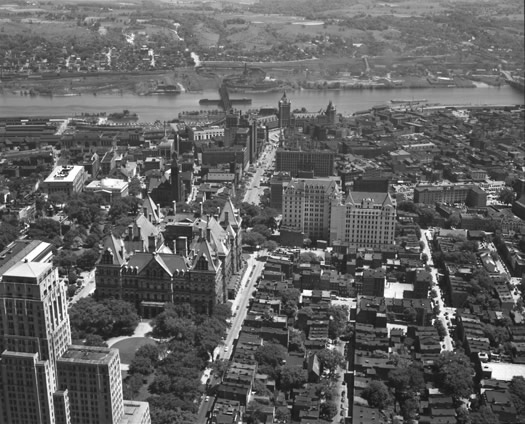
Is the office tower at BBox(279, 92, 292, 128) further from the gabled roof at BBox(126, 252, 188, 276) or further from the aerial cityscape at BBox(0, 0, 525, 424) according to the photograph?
the gabled roof at BBox(126, 252, 188, 276)

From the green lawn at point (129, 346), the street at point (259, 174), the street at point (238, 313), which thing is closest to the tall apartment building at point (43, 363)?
the street at point (238, 313)

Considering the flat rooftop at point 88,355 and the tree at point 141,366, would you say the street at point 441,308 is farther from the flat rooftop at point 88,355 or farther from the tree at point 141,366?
the flat rooftop at point 88,355

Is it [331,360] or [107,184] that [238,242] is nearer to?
[331,360]

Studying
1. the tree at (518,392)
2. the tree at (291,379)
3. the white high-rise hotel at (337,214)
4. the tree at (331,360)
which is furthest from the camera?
the white high-rise hotel at (337,214)

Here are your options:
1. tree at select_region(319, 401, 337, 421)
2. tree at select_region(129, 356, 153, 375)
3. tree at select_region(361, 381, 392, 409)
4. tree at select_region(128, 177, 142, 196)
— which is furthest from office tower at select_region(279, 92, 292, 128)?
tree at select_region(319, 401, 337, 421)

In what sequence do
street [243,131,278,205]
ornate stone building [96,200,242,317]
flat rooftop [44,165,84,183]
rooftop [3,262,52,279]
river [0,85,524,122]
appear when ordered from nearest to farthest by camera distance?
rooftop [3,262,52,279] → ornate stone building [96,200,242,317] → flat rooftop [44,165,84,183] → street [243,131,278,205] → river [0,85,524,122]

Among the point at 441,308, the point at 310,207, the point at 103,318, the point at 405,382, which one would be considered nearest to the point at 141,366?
the point at 103,318

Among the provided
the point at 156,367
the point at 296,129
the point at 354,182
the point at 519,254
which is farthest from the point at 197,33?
the point at 156,367
